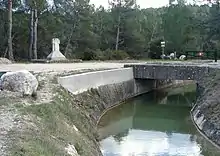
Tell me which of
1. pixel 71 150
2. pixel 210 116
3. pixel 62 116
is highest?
pixel 62 116

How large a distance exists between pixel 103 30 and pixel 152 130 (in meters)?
34.0

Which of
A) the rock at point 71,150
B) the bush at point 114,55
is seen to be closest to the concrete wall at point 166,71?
the bush at point 114,55

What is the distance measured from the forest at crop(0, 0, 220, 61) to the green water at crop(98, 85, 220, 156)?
46.9 feet

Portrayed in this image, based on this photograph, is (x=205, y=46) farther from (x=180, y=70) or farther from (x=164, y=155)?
(x=164, y=155)

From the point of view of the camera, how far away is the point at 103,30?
51.2 m

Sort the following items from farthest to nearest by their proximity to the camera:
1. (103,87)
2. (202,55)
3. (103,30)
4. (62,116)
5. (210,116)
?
1. (103,30)
2. (202,55)
3. (103,87)
4. (210,116)
5. (62,116)

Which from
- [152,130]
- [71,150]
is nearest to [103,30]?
[152,130]

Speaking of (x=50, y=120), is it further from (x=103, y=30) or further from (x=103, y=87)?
(x=103, y=30)

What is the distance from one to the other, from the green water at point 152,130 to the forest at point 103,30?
46.9 feet

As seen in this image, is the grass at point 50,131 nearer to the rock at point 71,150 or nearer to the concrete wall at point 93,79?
the rock at point 71,150

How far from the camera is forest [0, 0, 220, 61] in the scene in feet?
135

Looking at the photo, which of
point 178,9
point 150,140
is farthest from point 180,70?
point 178,9

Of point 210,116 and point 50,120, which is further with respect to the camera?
point 210,116

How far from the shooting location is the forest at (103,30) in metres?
41.1
